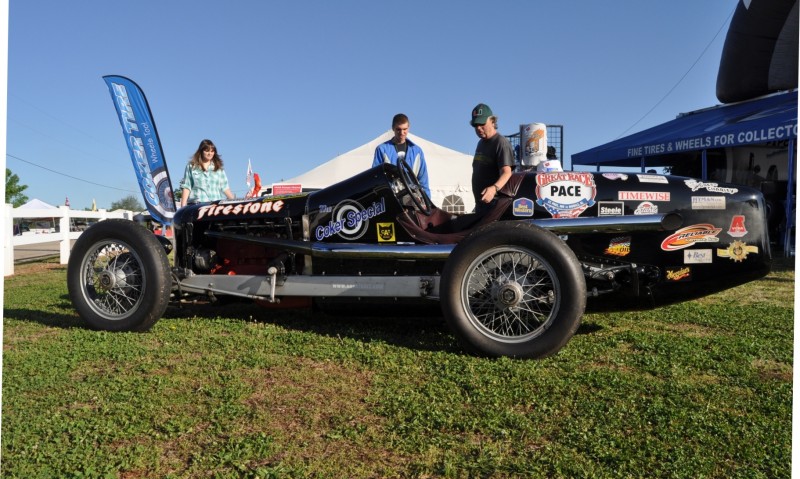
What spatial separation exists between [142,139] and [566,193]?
8.27 m

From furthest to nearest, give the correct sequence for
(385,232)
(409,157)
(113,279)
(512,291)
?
(409,157), (113,279), (385,232), (512,291)

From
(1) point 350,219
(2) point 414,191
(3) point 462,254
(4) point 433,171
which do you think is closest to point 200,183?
(1) point 350,219

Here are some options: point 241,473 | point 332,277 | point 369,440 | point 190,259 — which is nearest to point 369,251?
point 332,277

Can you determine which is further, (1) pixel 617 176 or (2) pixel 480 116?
(2) pixel 480 116

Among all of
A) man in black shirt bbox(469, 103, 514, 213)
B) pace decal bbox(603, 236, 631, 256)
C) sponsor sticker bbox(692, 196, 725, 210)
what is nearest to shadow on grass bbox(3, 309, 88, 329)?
man in black shirt bbox(469, 103, 514, 213)

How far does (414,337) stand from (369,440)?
1851mm

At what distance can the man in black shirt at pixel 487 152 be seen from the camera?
14.8 ft

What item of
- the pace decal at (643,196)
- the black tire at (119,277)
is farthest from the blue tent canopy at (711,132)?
the black tire at (119,277)

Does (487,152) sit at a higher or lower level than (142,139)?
lower

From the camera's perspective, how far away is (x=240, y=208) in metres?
4.80

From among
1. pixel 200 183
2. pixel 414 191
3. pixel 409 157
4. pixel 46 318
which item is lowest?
pixel 46 318

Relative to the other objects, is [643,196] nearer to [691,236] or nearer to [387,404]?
[691,236]

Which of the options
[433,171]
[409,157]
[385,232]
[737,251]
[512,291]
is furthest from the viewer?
[433,171]

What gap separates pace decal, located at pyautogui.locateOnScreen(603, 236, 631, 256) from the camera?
389 centimetres
